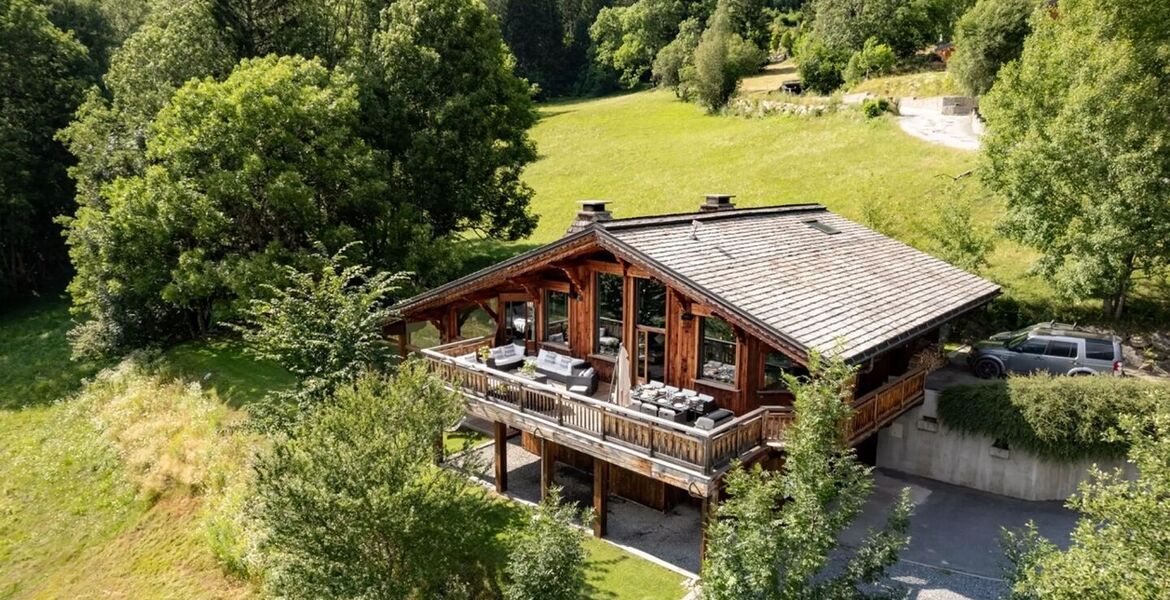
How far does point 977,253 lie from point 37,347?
36646mm

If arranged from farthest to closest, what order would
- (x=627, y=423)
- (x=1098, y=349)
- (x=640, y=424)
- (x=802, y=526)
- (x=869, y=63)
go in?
(x=869, y=63), (x=1098, y=349), (x=627, y=423), (x=640, y=424), (x=802, y=526)

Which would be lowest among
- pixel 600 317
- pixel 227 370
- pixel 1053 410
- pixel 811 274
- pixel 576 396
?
pixel 227 370

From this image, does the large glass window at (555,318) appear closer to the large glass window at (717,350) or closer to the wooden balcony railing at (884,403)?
the large glass window at (717,350)

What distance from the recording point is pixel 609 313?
18.2 metres

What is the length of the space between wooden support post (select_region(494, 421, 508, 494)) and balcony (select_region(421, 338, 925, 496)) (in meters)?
0.62

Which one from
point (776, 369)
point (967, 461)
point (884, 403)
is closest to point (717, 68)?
point (967, 461)

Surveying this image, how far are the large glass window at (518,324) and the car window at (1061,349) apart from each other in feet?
43.6

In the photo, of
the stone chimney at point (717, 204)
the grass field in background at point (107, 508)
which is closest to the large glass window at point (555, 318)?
the grass field in background at point (107, 508)

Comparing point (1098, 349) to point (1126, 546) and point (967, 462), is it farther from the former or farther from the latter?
point (1126, 546)

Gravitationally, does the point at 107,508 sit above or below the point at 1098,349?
below

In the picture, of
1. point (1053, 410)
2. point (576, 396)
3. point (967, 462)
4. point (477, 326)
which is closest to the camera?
point (576, 396)

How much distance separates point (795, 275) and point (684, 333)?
121 inches

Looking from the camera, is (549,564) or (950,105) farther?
(950,105)

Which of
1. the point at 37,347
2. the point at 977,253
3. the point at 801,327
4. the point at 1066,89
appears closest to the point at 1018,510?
the point at 801,327
